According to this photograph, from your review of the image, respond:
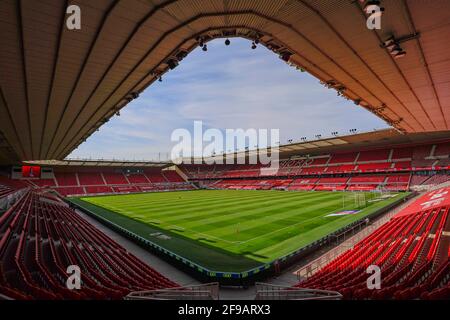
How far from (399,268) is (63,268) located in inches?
431

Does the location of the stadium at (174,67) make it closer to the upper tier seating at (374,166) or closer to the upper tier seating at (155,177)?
the upper tier seating at (374,166)

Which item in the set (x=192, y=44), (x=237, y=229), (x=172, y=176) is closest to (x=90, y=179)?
(x=172, y=176)

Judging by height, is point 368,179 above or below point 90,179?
below

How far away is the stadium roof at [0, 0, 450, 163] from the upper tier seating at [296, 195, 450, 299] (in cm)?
667

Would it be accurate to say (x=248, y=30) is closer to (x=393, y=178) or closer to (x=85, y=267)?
(x=85, y=267)

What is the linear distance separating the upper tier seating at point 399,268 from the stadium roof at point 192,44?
6673mm

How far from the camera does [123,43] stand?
8.88 meters

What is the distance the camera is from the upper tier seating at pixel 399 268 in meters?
5.65

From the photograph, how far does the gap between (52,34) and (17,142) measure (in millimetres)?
21975

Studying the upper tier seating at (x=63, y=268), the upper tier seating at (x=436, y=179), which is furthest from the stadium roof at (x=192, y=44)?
the upper tier seating at (x=436, y=179)

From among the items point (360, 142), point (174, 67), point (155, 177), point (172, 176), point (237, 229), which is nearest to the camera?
point (174, 67)

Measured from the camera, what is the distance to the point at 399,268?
8.24 metres

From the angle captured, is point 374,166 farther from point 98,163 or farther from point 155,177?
point 98,163

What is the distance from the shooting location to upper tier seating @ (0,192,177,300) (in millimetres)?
5828
